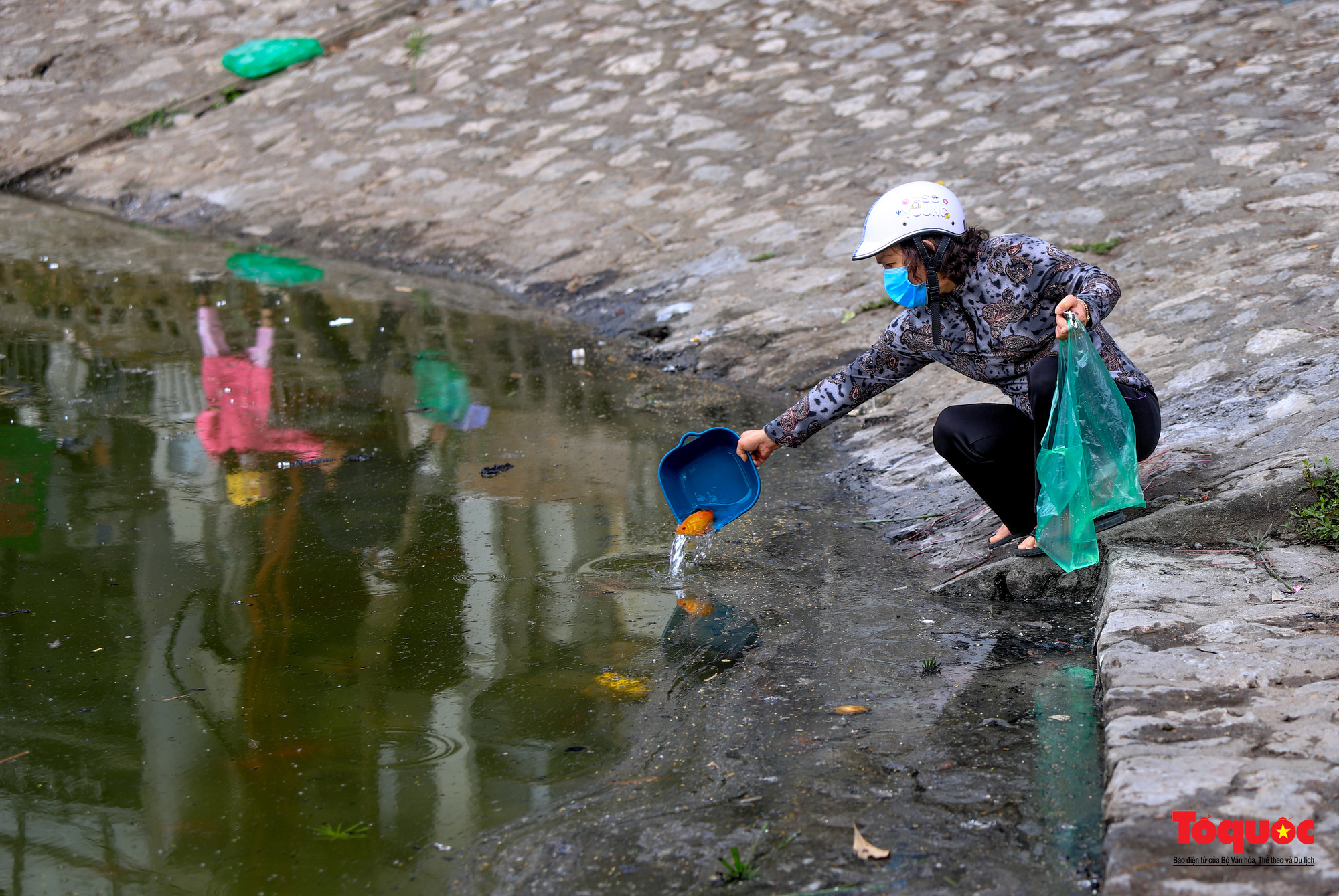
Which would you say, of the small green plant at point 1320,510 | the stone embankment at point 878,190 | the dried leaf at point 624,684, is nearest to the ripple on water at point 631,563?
the dried leaf at point 624,684

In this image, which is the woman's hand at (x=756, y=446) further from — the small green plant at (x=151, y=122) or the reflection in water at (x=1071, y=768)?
the small green plant at (x=151, y=122)

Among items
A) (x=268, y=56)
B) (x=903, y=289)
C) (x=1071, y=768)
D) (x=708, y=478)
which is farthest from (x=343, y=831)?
(x=268, y=56)

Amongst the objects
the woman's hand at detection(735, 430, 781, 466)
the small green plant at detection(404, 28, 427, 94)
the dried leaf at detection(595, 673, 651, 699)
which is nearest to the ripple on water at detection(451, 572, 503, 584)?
the dried leaf at detection(595, 673, 651, 699)

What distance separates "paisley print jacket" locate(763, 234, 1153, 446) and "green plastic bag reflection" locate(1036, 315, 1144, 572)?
0.41ft

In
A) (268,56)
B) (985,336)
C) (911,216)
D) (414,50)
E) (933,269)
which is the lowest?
(985,336)

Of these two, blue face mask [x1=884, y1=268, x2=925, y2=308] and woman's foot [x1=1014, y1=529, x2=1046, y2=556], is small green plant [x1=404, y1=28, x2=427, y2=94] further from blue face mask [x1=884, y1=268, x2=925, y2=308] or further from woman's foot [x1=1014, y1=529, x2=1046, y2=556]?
woman's foot [x1=1014, y1=529, x2=1046, y2=556]

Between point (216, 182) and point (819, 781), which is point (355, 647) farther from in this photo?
point (216, 182)

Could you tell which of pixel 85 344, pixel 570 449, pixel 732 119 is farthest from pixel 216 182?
pixel 570 449

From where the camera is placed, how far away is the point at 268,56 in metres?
10.1

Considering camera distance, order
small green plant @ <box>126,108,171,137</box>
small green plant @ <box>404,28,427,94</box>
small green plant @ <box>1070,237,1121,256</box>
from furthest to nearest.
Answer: small green plant @ <box>126,108,171,137</box>, small green plant @ <box>404,28,427,94</box>, small green plant @ <box>1070,237,1121,256</box>

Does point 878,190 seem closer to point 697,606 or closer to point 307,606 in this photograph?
point 697,606

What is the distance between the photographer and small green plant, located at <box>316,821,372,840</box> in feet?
7.02

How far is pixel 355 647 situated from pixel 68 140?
8967 mm

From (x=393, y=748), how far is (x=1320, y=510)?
89.6 inches
